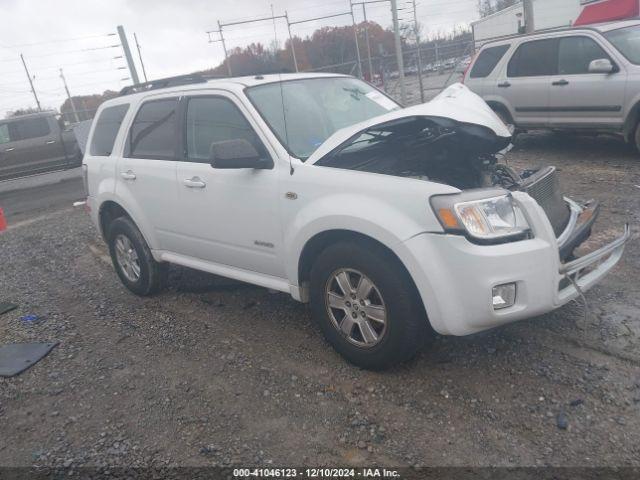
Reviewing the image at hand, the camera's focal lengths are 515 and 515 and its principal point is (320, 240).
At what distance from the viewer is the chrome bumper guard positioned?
2882 millimetres

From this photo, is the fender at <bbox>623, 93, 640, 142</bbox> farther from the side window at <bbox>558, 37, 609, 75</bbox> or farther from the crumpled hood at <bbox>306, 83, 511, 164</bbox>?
the crumpled hood at <bbox>306, 83, 511, 164</bbox>

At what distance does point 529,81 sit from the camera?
27.6 ft

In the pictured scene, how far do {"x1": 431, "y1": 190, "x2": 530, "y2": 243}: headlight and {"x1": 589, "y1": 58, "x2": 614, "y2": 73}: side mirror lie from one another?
18.7 feet

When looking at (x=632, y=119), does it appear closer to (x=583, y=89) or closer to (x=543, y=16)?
(x=583, y=89)

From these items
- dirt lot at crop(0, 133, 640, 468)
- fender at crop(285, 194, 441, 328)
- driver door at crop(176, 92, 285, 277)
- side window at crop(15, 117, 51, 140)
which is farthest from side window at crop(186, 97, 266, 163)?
side window at crop(15, 117, 51, 140)

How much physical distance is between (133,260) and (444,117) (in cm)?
333

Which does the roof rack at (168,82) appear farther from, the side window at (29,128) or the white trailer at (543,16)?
the white trailer at (543,16)

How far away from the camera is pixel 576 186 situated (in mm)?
6535

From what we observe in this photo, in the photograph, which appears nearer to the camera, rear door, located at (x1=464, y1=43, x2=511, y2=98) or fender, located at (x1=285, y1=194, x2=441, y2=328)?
fender, located at (x1=285, y1=194, x2=441, y2=328)

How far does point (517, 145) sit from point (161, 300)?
7375 millimetres

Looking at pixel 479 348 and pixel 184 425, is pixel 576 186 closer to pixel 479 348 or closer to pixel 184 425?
pixel 479 348

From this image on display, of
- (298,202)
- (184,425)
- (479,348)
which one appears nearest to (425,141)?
(298,202)

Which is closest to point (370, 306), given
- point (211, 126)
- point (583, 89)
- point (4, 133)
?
point (211, 126)

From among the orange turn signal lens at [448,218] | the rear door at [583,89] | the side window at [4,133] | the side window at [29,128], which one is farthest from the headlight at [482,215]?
the side window at [4,133]
